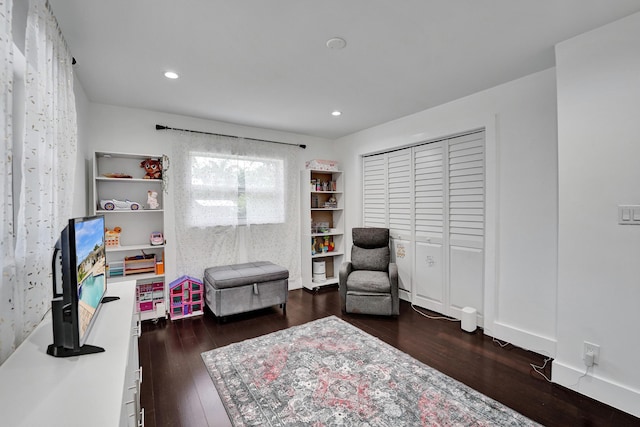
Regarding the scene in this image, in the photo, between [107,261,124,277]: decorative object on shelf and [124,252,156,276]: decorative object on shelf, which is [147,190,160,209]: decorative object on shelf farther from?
[107,261,124,277]: decorative object on shelf

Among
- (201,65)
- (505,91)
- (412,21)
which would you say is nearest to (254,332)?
(201,65)

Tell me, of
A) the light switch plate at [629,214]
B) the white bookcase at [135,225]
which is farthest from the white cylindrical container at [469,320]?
the white bookcase at [135,225]

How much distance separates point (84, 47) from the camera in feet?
6.83

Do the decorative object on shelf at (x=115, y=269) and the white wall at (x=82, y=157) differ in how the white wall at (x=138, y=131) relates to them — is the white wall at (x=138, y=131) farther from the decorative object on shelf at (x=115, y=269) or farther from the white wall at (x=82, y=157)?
the decorative object on shelf at (x=115, y=269)

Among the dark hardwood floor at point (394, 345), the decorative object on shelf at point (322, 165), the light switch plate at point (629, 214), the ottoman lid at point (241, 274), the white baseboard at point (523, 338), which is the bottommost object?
the dark hardwood floor at point (394, 345)

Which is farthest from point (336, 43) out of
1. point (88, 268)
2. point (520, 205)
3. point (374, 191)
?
point (374, 191)

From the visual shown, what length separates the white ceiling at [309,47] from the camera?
1.71 m

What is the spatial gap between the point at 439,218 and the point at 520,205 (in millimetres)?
926

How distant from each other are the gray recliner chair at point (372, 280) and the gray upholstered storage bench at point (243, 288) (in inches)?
31.5

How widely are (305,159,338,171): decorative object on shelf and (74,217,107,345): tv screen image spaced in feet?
10.0

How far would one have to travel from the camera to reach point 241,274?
3.37 m

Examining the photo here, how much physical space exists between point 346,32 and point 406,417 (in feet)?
8.32

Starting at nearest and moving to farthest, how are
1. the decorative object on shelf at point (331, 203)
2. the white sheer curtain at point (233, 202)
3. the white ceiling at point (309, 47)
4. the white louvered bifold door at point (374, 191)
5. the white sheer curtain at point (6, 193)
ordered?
the white sheer curtain at point (6, 193) → the white ceiling at point (309, 47) → the white sheer curtain at point (233, 202) → the white louvered bifold door at point (374, 191) → the decorative object on shelf at point (331, 203)

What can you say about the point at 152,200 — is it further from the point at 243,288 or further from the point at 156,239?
the point at 243,288
